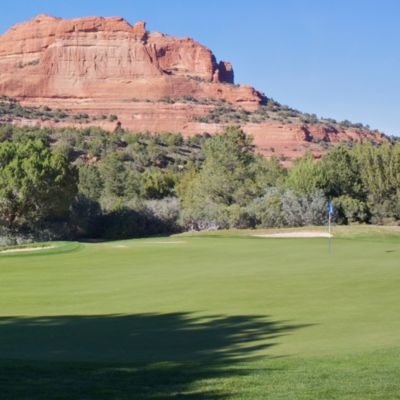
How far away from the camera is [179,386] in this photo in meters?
7.81

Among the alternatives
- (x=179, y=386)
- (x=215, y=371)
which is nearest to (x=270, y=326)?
(x=215, y=371)

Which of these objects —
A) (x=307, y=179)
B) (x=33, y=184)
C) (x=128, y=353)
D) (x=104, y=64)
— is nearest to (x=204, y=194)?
(x=307, y=179)

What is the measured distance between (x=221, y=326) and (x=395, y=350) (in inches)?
138

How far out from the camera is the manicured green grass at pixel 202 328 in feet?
25.8

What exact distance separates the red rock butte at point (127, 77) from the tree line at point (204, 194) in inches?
2306

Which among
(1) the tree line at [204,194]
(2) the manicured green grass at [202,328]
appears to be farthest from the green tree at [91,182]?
(2) the manicured green grass at [202,328]

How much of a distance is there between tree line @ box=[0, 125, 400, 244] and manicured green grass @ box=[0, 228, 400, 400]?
2072cm

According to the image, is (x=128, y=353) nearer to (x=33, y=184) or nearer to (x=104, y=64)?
(x=33, y=184)

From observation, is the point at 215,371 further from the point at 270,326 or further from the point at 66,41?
the point at 66,41

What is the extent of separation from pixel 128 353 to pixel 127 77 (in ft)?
463

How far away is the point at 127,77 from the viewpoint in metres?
148

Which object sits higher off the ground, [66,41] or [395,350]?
[66,41]

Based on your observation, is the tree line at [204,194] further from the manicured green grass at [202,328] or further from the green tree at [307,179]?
the manicured green grass at [202,328]

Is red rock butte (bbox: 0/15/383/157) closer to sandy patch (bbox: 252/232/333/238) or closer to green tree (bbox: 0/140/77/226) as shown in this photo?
green tree (bbox: 0/140/77/226)
